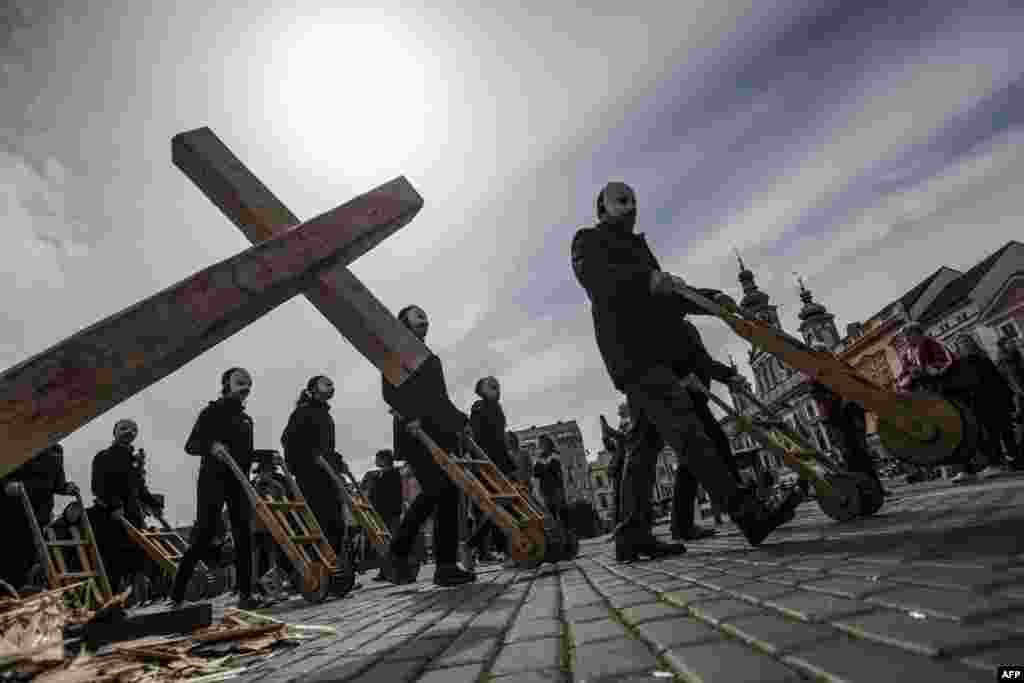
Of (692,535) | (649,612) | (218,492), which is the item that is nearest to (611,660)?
(649,612)

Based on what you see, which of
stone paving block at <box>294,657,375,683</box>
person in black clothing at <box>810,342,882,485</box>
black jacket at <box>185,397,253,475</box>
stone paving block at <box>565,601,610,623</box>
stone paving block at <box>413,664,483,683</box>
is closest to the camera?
stone paving block at <box>413,664,483,683</box>

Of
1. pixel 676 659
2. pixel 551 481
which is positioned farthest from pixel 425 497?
pixel 551 481

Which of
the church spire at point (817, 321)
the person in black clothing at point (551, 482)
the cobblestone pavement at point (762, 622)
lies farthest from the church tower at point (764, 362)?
the cobblestone pavement at point (762, 622)

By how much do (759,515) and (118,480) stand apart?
7392mm

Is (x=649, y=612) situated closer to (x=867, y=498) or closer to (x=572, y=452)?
(x=867, y=498)

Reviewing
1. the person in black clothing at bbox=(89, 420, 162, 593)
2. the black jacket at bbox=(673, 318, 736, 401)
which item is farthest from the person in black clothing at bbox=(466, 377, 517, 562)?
the person in black clothing at bbox=(89, 420, 162, 593)

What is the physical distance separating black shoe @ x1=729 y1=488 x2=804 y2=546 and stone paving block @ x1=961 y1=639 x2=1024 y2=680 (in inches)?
86.1

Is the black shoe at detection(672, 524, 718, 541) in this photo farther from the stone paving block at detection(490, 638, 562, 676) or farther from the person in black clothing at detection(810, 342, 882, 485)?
the stone paving block at detection(490, 638, 562, 676)

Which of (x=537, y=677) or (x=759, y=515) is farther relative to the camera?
(x=759, y=515)

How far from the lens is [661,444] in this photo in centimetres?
398

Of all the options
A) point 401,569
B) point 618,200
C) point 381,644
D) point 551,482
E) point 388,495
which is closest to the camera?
point 381,644

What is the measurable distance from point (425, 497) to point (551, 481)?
5756 millimetres

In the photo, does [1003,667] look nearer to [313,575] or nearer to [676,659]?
[676,659]

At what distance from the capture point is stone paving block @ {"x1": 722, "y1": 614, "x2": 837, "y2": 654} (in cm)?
124
